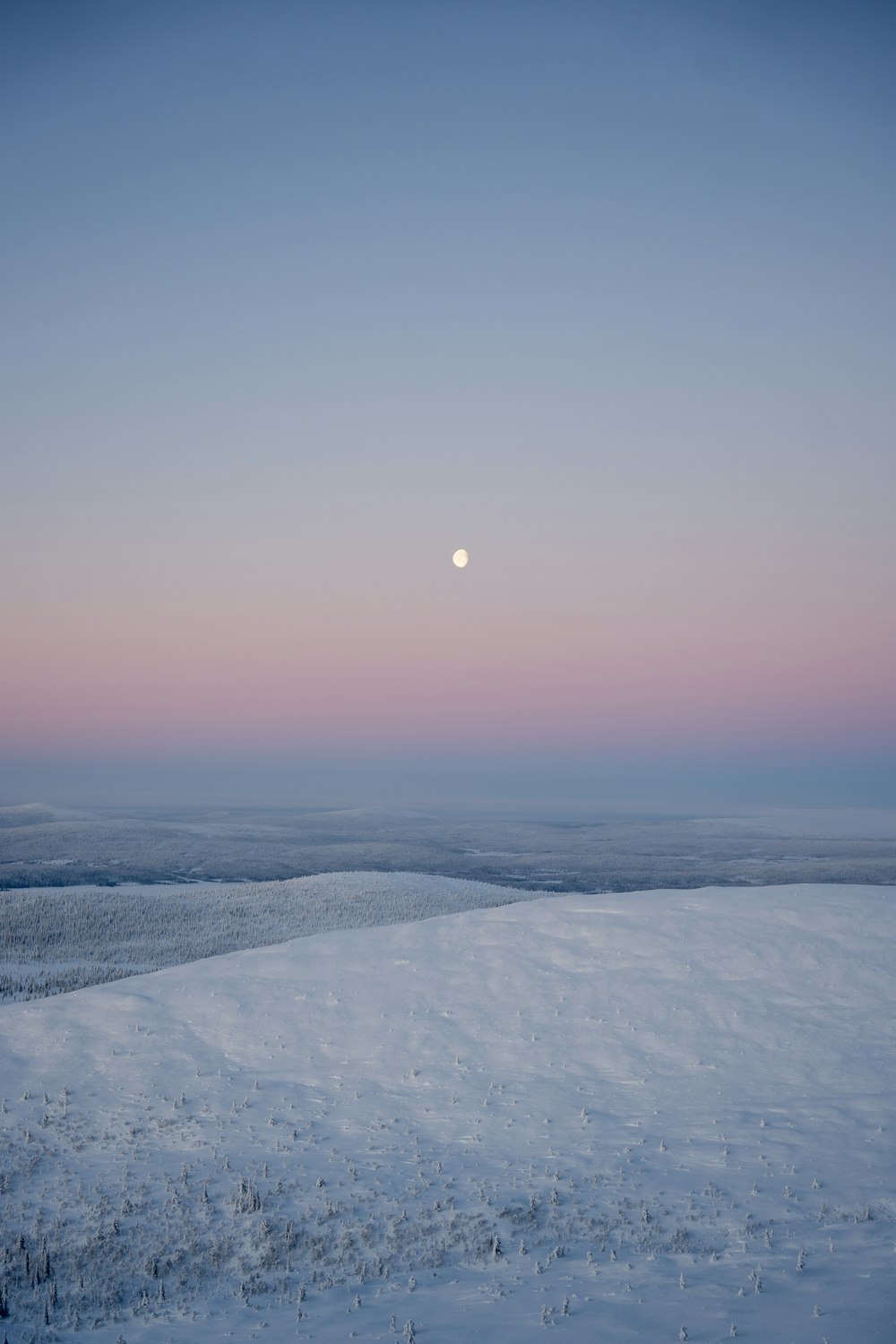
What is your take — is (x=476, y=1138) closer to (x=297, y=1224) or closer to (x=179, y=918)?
(x=297, y=1224)

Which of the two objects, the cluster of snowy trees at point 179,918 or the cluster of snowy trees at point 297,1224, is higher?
the cluster of snowy trees at point 297,1224

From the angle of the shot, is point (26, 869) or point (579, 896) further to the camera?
point (26, 869)

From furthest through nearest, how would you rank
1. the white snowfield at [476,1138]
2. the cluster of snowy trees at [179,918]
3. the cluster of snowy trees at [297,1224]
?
the cluster of snowy trees at [179,918] < the cluster of snowy trees at [297,1224] < the white snowfield at [476,1138]

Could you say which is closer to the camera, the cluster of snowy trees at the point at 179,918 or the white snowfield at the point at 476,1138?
the white snowfield at the point at 476,1138

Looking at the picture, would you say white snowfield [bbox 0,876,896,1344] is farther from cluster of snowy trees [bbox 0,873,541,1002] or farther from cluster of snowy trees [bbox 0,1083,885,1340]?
cluster of snowy trees [bbox 0,873,541,1002]

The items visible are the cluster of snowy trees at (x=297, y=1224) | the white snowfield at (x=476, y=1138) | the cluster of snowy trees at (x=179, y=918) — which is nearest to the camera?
the white snowfield at (x=476, y=1138)

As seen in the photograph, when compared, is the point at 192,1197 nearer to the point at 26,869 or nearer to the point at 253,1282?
the point at 253,1282

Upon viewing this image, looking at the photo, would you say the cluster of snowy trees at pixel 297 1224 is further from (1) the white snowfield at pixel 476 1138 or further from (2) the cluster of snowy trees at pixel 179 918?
(2) the cluster of snowy trees at pixel 179 918

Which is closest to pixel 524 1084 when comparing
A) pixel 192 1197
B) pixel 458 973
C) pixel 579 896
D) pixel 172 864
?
pixel 458 973

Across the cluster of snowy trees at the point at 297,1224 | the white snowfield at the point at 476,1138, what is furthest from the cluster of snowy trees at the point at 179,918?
the cluster of snowy trees at the point at 297,1224

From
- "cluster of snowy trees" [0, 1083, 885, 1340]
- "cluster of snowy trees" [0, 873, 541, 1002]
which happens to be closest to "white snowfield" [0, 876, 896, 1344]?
"cluster of snowy trees" [0, 1083, 885, 1340]
